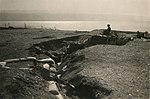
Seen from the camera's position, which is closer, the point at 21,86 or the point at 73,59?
the point at 21,86

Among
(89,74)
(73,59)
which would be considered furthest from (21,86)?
(73,59)

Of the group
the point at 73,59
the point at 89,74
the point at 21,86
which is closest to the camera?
the point at 21,86

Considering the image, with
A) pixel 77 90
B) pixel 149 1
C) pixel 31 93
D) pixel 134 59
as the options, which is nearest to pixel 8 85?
pixel 31 93

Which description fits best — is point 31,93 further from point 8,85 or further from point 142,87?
point 142,87

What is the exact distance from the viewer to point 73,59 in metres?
8.62

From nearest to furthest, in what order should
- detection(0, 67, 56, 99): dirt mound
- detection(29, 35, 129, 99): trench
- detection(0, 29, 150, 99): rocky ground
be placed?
1. detection(0, 67, 56, 99): dirt mound
2. detection(0, 29, 150, 99): rocky ground
3. detection(29, 35, 129, 99): trench

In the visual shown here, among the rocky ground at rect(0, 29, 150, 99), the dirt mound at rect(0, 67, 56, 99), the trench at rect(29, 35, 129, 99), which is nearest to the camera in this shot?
the dirt mound at rect(0, 67, 56, 99)

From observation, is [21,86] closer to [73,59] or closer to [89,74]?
[89,74]

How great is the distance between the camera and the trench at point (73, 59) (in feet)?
20.0

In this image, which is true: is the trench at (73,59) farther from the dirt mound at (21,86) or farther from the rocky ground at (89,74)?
the dirt mound at (21,86)

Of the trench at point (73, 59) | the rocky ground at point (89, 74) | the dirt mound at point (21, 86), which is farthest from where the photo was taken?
the trench at point (73, 59)

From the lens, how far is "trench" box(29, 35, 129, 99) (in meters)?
6.09

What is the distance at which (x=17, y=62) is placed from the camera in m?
7.69

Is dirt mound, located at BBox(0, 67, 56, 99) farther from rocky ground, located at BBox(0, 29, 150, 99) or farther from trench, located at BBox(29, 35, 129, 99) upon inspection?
trench, located at BBox(29, 35, 129, 99)
